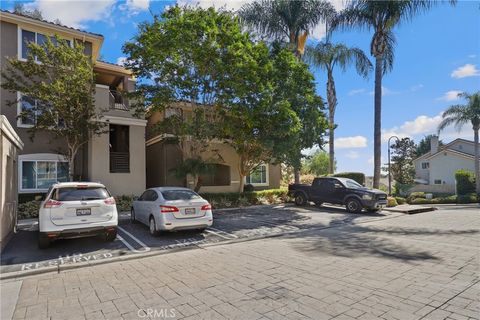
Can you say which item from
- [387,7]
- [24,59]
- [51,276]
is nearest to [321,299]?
[51,276]

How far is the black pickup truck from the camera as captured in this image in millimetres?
15469

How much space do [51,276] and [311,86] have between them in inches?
639

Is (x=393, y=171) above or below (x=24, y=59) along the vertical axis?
below

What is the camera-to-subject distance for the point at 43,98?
12703 millimetres

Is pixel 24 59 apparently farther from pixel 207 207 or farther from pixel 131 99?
pixel 207 207

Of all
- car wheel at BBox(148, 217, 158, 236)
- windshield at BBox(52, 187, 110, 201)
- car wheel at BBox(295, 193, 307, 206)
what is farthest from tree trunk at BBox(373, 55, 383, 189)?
windshield at BBox(52, 187, 110, 201)

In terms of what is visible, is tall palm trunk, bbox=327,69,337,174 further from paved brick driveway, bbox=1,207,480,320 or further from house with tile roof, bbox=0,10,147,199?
paved brick driveway, bbox=1,207,480,320

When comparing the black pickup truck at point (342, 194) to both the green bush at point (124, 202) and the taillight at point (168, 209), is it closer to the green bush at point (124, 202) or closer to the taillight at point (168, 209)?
the green bush at point (124, 202)

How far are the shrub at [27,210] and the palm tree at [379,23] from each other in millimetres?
19268

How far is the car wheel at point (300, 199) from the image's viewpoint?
18.5 m

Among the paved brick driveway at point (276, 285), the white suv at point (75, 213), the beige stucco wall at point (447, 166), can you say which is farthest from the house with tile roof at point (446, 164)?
the white suv at point (75, 213)

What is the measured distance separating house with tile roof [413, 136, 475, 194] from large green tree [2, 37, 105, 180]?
4009 cm

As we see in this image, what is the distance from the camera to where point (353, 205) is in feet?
51.8

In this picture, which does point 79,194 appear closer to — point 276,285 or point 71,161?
point 276,285
